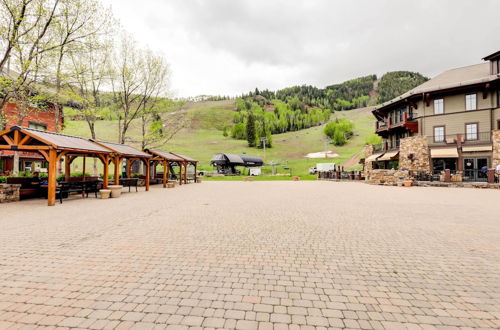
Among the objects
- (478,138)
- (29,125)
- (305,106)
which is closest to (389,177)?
(478,138)

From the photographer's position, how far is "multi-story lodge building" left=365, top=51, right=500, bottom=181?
79.5 feet

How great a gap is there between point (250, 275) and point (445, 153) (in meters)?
29.9

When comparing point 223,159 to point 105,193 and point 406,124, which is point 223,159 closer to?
point 406,124

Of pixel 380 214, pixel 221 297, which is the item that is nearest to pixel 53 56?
pixel 221 297

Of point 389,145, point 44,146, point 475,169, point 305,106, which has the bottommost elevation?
point 475,169

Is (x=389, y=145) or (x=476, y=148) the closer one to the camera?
(x=476, y=148)

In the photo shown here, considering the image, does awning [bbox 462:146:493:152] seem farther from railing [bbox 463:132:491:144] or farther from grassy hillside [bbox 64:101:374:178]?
grassy hillside [bbox 64:101:374:178]

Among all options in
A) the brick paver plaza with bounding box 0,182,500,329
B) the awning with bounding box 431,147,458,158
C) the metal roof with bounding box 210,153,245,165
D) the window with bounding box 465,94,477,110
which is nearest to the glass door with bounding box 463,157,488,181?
the awning with bounding box 431,147,458,158

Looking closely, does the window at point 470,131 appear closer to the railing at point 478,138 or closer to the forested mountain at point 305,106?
the railing at point 478,138

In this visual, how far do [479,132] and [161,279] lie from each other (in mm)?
33181

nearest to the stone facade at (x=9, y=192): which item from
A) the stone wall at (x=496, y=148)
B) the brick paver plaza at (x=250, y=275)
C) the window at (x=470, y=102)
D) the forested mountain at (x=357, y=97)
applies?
the brick paver plaza at (x=250, y=275)

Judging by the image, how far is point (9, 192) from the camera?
11.9m

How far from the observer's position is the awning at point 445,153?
24.9 m

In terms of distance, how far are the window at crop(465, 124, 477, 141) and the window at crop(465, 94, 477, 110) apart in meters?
1.93
